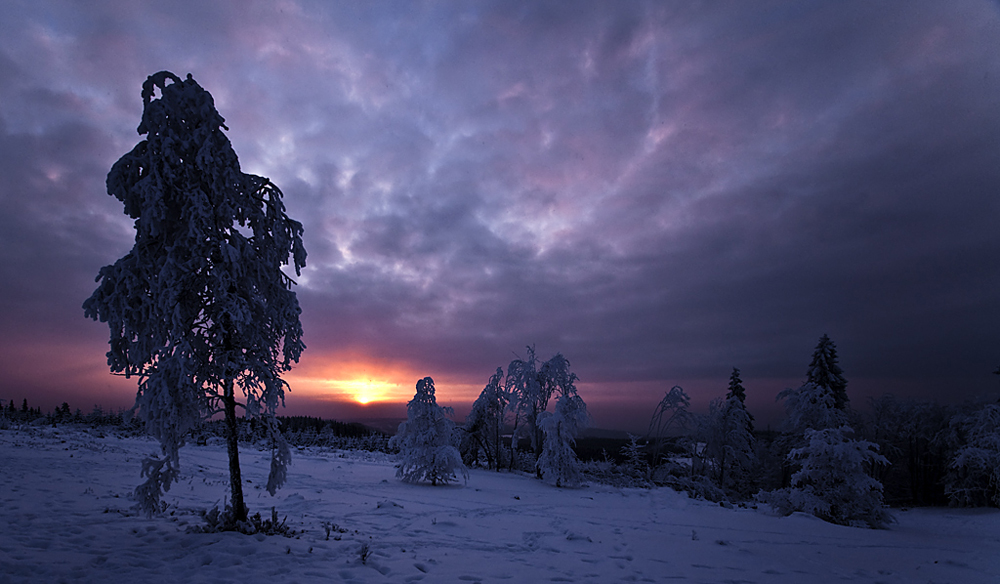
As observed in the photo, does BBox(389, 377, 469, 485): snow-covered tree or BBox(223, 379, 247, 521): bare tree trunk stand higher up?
BBox(223, 379, 247, 521): bare tree trunk

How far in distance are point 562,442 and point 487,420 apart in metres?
8.64

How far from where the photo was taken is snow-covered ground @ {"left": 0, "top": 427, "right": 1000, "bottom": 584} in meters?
6.59

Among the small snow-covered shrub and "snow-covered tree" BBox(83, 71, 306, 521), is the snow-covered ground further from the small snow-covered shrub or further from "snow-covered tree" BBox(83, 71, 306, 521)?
"snow-covered tree" BBox(83, 71, 306, 521)

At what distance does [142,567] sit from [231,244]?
558 centimetres

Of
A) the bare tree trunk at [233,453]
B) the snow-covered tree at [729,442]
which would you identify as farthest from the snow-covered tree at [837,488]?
the bare tree trunk at [233,453]

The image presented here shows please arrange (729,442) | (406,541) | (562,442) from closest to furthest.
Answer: (406,541), (562,442), (729,442)

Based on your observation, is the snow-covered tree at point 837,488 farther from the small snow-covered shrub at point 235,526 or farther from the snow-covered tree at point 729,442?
the small snow-covered shrub at point 235,526

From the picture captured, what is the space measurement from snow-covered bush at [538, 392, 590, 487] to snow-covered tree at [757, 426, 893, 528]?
9698mm

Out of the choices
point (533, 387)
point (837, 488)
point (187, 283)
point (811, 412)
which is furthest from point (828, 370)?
point (187, 283)

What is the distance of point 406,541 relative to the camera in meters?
9.14

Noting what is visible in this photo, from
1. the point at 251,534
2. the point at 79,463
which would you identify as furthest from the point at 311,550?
the point at 79,463

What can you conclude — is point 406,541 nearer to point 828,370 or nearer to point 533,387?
point 533,387

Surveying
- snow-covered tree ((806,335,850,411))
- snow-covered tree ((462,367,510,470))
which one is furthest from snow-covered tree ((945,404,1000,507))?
snow-covered tree ((462,367,510,470))

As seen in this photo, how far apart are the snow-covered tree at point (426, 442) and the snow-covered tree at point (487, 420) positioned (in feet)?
24.0
